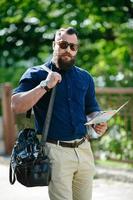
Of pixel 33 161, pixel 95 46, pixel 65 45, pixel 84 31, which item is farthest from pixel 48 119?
pixel 95 46

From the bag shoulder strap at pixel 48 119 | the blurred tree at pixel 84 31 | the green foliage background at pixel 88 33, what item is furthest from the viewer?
the blurred tree at pixel 84 31

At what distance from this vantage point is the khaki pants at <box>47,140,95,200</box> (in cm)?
418

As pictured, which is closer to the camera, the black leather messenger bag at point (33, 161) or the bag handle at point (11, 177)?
the black leather messenger bag at point (33, 161)

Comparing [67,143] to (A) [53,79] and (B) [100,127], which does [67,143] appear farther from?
(A) [53,79]

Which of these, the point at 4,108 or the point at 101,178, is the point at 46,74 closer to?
the point at 101,178

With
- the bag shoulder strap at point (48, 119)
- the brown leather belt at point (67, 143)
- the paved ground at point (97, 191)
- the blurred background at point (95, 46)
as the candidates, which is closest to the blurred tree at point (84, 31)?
the blurred background at point (95, 46)

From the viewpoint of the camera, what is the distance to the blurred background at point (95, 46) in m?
9.25

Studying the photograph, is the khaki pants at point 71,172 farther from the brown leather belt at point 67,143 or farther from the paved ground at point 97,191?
the paved ground at point 97,191

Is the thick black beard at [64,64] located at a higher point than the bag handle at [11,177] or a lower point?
higher

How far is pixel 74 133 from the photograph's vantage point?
4.25m

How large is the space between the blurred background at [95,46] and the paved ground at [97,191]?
1.03 m

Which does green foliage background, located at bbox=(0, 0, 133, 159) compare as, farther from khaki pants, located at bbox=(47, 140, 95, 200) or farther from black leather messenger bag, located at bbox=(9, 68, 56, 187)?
black leather messenger bag, located at bbox=(9, 68, 56, 187)

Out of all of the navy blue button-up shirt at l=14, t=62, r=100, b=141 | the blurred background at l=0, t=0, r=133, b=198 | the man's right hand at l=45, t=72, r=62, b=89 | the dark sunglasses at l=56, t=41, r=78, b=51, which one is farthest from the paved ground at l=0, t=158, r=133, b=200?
the man's right hand at l=45, t=72, r=62, b=89

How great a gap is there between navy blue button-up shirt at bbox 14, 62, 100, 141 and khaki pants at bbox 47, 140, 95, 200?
10cm
